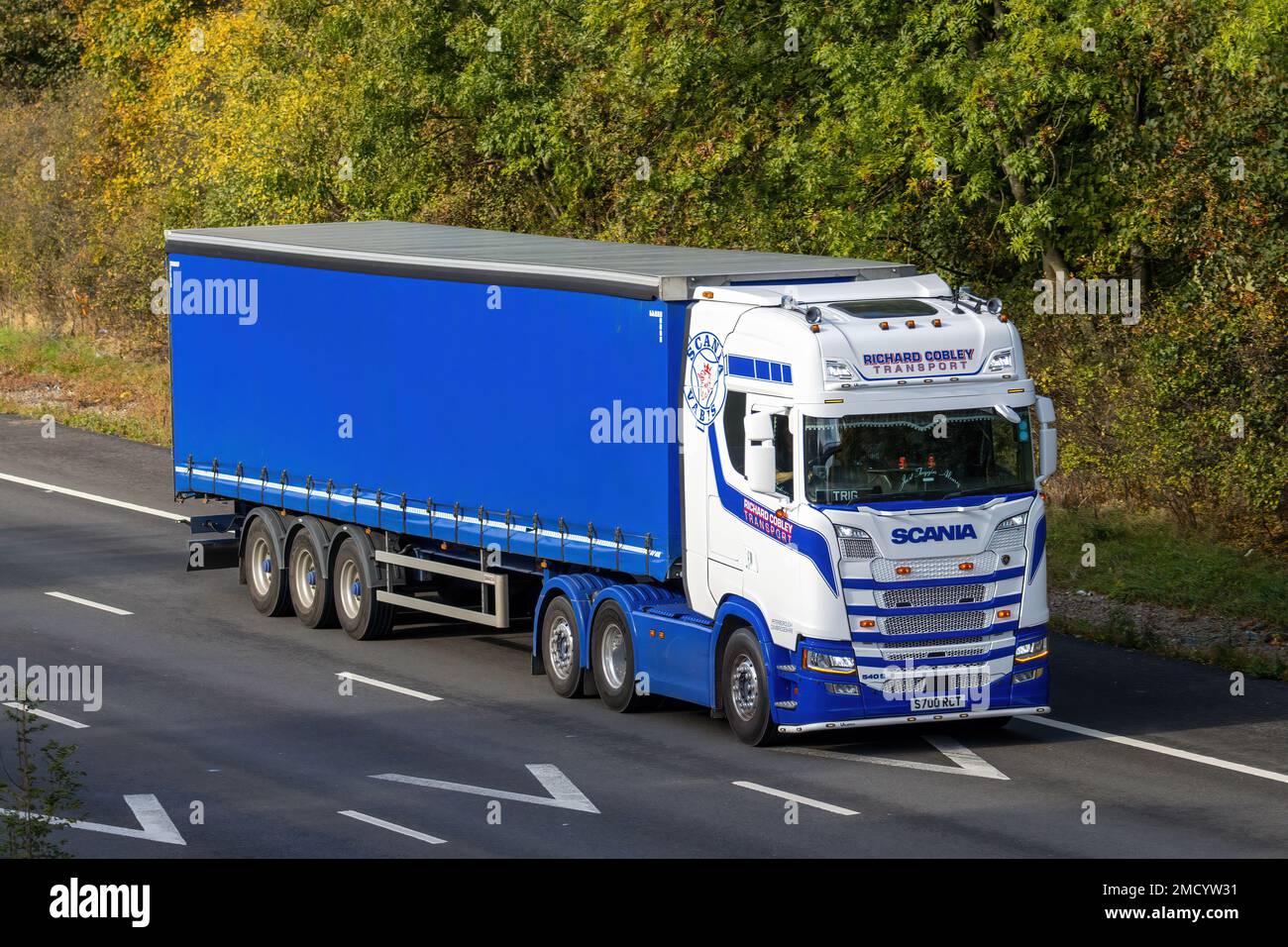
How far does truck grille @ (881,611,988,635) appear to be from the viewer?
15.8 meters

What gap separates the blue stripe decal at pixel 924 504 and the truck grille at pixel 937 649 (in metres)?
1.03

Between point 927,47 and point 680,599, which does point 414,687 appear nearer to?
point 680,599

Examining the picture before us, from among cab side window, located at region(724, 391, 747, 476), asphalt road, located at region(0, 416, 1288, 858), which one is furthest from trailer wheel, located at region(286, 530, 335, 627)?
cab side window, located at region(724, 391, 747, 476)

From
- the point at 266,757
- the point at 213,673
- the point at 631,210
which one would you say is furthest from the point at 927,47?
the point at 266,757

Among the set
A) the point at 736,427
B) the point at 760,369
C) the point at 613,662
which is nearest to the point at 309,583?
the point at 613,662

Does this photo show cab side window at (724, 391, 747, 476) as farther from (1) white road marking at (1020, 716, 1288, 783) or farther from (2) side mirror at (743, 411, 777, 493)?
(1) white road marking at (1020, 716, 1288, 783)

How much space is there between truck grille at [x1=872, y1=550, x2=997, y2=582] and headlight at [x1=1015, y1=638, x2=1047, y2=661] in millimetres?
709

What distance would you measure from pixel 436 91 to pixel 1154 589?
16.6 m

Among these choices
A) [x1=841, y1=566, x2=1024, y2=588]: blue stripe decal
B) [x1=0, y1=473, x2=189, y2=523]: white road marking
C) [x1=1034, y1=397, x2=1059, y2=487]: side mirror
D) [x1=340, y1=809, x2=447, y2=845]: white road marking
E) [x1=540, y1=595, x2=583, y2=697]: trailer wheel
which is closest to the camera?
[x1=340, y1=809, x2=447, y2=845]: white road marking

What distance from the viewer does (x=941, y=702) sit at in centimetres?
1602

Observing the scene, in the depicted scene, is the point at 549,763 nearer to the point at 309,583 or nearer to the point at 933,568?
the point at 933,568

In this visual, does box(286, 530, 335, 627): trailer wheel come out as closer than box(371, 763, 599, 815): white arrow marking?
No

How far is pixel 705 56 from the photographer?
28750 mm

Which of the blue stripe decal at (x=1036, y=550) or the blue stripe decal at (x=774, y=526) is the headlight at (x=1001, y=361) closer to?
the blue stripe decal at (x=1036, y=550)
